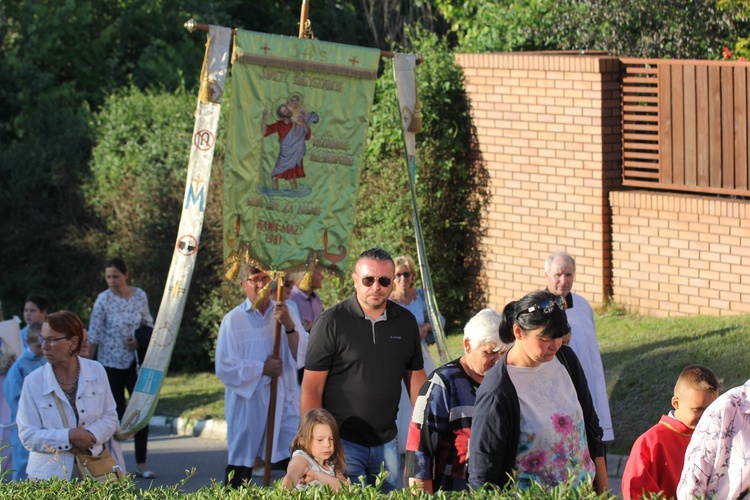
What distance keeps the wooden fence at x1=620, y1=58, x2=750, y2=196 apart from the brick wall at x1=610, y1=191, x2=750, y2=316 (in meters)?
0.29

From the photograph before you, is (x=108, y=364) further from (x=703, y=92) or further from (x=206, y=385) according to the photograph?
(x=703, y=92)

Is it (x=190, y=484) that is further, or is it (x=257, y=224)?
(x=190, y=484)

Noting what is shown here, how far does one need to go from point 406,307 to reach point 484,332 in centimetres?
346

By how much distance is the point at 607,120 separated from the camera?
12914 mm

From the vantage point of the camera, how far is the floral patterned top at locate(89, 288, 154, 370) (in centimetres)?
1045

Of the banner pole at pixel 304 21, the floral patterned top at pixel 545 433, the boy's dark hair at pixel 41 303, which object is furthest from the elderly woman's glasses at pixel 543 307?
the boy's dark hair at pixel 41 303

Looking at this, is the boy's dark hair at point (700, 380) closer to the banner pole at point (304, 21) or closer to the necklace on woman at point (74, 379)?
the necklace on woman at point (74, 379)

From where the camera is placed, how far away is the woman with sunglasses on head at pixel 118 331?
1045cm

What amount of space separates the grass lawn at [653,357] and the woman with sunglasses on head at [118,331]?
2.39 metres

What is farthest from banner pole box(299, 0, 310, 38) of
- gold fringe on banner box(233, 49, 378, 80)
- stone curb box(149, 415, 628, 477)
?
stone curb box(149, 415, 628, 477)

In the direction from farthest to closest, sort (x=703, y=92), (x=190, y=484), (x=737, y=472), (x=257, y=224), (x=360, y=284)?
1. (x=703, y=92)
2. (x=190, y=484)
3. (x=257, y=224)
4. (x=360, y=284)
5. (x=737, y=472)

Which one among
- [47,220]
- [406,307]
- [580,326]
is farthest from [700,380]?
[47,220]

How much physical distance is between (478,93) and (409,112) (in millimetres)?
5390

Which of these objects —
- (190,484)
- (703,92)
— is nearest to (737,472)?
(190,484)
